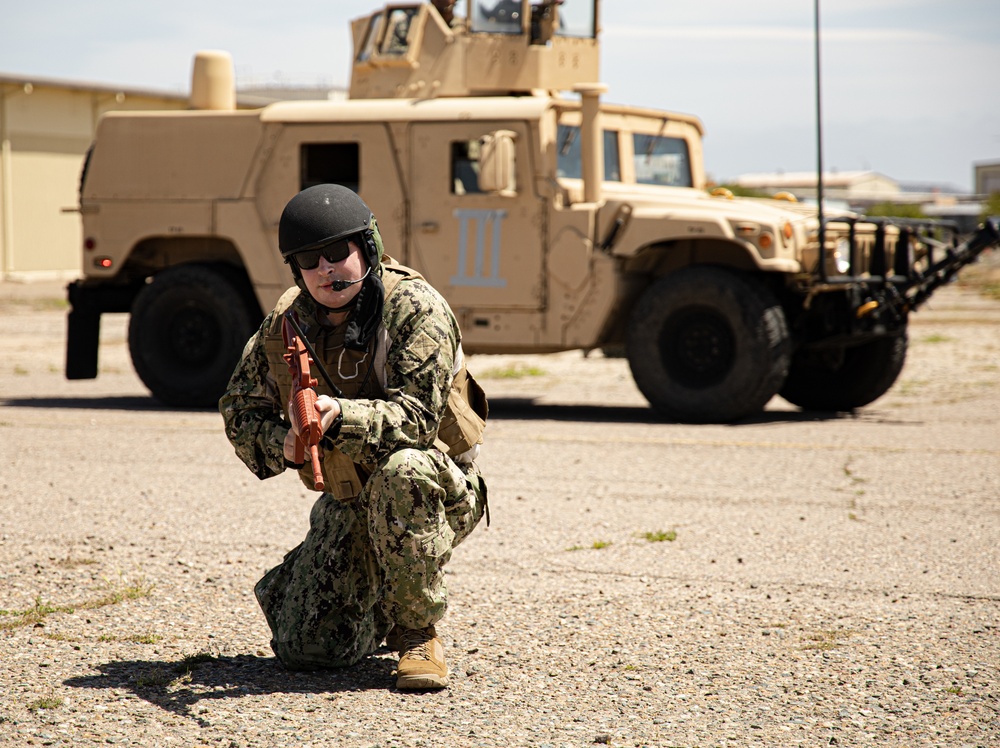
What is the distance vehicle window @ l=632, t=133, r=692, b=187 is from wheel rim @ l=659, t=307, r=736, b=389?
146 cm

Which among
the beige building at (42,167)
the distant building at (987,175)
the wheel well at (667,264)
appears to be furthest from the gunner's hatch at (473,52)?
the distant building at (987,175)

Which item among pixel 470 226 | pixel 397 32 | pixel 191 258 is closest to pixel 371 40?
pixel 397 32

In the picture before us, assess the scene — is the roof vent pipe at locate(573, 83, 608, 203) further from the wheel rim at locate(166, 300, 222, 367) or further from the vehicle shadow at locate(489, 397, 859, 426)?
the wheel rim at locate(166, 300, 222, 367)

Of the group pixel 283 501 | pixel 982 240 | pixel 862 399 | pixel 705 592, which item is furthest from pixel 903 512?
pixel 862 399

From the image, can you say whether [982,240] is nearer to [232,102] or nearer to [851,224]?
[851,224]

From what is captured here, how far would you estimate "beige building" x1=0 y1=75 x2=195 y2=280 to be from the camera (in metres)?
29.8

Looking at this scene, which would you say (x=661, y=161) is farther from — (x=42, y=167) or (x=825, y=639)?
(x=42, y=167)

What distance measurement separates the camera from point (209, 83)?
35.4 feet

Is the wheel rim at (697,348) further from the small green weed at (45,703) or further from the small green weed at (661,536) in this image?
the small green weed at (45,703)

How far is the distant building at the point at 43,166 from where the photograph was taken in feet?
97.9

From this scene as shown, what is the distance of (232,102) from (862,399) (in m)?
5.49

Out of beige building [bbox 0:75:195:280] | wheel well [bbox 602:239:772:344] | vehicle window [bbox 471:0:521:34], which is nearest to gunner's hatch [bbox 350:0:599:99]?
vehicle window [bbox 471:0:521:34]

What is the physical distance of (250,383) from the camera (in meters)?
3.59

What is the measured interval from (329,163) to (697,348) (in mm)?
3021
